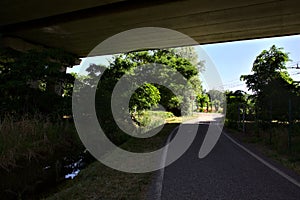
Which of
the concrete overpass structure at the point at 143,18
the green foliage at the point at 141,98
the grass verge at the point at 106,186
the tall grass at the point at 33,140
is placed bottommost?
the grass verge at the point at 106,186

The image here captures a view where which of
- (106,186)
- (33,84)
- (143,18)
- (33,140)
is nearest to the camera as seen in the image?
(106,186)

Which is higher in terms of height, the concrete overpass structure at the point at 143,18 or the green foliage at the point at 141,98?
the concrete overpass structure at the point at 143,18

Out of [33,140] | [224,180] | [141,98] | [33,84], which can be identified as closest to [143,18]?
[33,84]

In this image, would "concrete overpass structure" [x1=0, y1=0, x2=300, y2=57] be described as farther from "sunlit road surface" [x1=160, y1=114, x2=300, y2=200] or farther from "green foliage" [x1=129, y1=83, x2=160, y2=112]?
"sunlit road surface" [x1=160, y1=114, x2=300, y2=200]

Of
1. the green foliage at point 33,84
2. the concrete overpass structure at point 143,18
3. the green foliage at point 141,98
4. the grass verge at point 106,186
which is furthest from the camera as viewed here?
the green foliage at point 141,98

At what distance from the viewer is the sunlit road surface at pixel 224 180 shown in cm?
357

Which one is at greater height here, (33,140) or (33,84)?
(33,84)

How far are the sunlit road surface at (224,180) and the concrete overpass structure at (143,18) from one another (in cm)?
440

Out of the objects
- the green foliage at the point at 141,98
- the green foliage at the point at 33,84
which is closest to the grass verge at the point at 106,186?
the green foliage at the point at 33,84

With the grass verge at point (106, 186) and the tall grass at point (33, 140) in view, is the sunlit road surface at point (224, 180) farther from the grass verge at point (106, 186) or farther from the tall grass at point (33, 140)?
the tall grass at point (33, 140)

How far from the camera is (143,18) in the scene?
804 centimetres

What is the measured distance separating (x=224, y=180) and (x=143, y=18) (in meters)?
5.89

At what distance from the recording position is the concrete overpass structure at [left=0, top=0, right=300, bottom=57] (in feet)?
22.8

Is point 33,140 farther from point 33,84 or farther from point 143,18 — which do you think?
point 143,18
